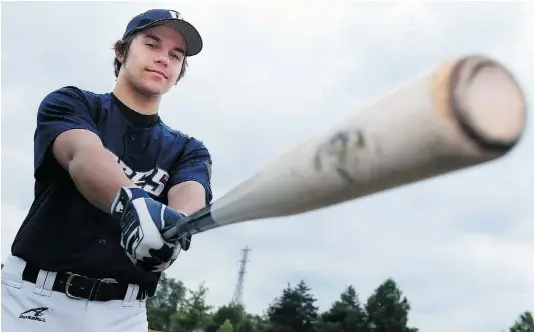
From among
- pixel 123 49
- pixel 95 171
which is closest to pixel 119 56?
pixel 123 49

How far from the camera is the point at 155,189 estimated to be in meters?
3.64

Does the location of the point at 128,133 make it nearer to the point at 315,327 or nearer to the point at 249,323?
the point at 315,327

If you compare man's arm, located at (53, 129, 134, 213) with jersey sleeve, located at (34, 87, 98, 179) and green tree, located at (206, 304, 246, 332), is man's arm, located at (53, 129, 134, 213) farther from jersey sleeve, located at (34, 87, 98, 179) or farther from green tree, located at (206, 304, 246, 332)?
green tree, located at (206, 304, 246, 332)

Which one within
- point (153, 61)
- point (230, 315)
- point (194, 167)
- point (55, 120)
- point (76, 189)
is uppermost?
point (230, 315)

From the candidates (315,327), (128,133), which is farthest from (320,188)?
(315,327)

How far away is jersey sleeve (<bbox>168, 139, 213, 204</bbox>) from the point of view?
364 cm

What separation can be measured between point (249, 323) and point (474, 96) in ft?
183

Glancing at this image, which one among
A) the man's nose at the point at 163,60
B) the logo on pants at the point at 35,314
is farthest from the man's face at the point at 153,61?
the logo on pants at the point at 35,314

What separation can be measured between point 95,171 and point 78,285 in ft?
2.81

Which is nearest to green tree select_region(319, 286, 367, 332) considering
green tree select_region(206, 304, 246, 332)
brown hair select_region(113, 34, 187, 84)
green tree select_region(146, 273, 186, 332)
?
green tree select_region(206, 304, 246, 332)

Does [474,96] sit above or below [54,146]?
below

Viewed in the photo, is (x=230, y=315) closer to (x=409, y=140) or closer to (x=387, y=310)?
(x=387, y=310)

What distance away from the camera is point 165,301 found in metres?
86.5

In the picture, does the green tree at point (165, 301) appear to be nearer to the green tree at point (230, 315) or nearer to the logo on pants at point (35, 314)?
the green tree at point (230, 315)
